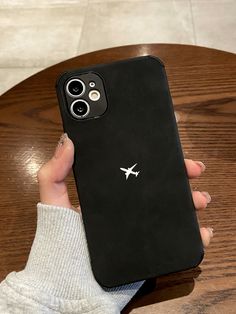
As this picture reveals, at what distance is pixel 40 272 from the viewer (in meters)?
0.49

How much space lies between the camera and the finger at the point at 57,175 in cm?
48

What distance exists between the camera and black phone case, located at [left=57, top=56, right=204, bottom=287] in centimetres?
48

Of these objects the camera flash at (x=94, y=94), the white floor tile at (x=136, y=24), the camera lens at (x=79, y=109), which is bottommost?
the white floor tile at (x=136, y=24)

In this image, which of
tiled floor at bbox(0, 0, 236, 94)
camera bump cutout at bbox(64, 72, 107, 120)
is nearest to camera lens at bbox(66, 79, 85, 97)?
camera bump cutout at bbox(64, 72, 107, 120)

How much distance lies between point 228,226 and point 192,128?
0.47 feet

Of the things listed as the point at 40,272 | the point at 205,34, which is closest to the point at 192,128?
the point at 40,272

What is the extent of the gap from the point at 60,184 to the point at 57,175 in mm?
27

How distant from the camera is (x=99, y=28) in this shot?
4.10ft

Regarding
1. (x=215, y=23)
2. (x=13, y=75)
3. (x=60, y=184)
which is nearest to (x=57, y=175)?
(x=60, y=184)

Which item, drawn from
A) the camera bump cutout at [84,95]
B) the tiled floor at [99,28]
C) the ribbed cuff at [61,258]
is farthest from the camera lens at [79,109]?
the tiled floor at [99,28]

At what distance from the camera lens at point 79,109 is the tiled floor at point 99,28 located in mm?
748

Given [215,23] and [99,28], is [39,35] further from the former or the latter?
[215,23]

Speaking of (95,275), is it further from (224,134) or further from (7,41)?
(7,41)

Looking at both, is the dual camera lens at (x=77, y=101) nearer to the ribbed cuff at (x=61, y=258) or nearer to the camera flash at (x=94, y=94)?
the camera flash at (x=94, y=94)
